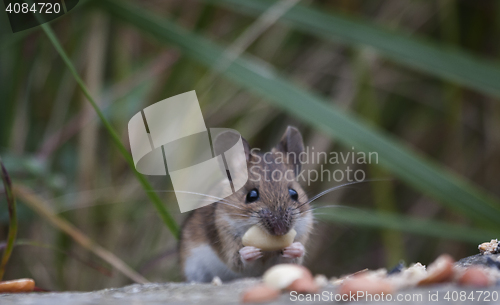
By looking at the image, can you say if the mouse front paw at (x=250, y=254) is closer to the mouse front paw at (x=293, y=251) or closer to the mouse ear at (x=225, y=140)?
the mouse front paw at (x=293, y=251)

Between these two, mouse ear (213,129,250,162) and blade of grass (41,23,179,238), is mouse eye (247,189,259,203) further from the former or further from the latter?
blade of grass (41,23,179,238)

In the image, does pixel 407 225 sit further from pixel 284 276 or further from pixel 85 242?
pixel 284 276

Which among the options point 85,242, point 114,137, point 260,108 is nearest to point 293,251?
point 114,137

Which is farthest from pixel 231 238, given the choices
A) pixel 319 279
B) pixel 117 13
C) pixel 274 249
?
pixel 117 13

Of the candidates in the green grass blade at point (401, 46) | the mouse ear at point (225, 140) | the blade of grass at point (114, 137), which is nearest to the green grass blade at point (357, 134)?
the green grass blade at point (401, 46)

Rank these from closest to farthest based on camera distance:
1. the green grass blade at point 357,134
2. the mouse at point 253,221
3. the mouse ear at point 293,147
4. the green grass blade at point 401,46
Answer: the mouse at point 253,221 → the mouse ear at point 293,147 → the green grass blade at point 357,134 → the green grass blade at point 401,46

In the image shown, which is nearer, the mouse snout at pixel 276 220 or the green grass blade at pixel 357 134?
the mouse snout at pixel 276 220

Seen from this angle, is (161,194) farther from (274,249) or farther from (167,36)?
(274,249)

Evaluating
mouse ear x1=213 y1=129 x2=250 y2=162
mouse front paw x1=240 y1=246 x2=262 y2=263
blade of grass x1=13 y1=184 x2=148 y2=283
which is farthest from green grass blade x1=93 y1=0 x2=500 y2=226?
blade of grass x1=13 y1=184 x2=148 y2=283
